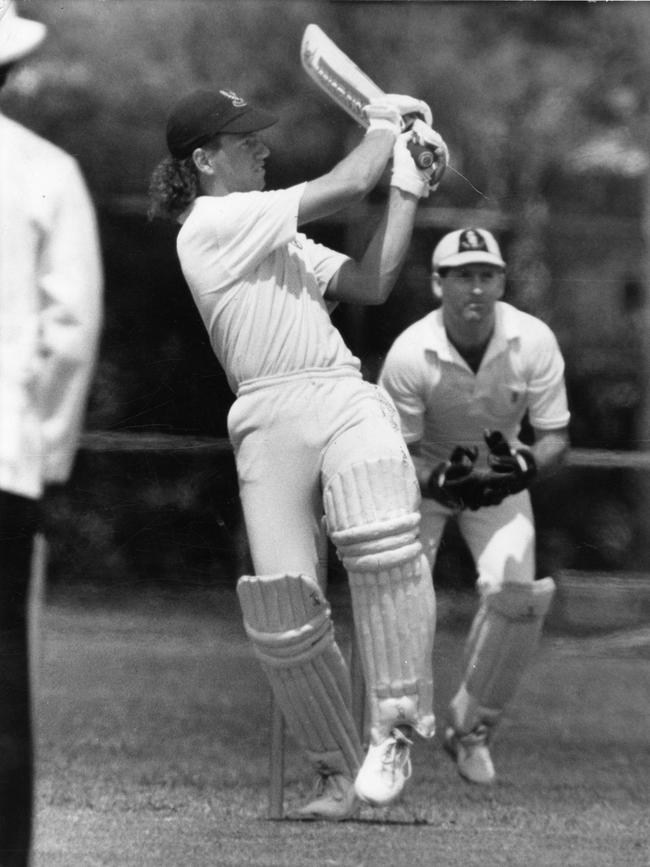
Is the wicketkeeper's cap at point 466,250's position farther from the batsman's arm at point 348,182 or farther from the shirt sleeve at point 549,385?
the batsman's arm at point 348,182

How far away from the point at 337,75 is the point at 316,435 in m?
0.81

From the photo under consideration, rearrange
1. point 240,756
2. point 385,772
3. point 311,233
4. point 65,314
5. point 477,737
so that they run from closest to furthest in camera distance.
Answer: point 65,314 < point 385,772 < point 311,233 < point 240,756 < point 477,737

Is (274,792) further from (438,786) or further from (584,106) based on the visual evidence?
(584,106)

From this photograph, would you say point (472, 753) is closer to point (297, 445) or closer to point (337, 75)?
point (297, 445)

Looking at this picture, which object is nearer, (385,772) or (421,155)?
(385,772)

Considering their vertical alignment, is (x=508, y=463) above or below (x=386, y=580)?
below

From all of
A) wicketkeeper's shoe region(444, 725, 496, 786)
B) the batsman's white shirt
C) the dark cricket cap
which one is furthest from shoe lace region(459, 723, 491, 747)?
the dark cricket cap

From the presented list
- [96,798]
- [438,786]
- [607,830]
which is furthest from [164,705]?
[607,830]

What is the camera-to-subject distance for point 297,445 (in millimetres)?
3520

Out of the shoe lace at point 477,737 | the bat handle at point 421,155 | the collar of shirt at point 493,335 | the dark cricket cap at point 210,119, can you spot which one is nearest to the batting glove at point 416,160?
the bat handle at point 421,155

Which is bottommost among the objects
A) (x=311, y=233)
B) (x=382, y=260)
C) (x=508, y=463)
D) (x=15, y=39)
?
(x=508, y=463)

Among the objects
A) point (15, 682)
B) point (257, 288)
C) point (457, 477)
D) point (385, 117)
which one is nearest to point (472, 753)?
point (457, 477)

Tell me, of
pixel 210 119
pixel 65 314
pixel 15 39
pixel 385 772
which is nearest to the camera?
pixel 65 314

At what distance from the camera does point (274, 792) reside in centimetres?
390
